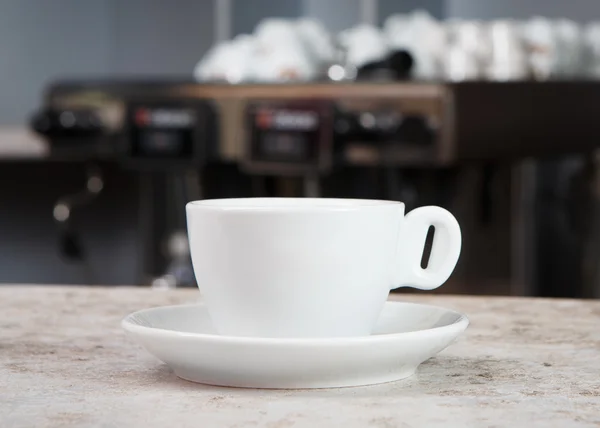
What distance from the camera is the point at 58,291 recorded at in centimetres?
75

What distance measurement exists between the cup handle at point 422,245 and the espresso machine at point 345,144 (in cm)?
138

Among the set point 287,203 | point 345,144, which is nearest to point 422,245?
point 287,203

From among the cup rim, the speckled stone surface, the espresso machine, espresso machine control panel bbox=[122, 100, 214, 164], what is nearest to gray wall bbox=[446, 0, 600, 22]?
the espresso machine

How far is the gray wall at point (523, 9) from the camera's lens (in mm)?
2863

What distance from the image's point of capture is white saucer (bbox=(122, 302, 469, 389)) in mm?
392

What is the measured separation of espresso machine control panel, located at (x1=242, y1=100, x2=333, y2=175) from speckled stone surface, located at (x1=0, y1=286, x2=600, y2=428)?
1.27m

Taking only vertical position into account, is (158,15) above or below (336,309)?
above

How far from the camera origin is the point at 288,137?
1.90 metres

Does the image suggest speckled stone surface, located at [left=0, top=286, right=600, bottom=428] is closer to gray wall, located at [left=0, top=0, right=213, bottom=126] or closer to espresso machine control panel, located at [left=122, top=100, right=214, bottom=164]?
espresso machine control panel, located at [left=122, top=100, right=214, bottom=164]

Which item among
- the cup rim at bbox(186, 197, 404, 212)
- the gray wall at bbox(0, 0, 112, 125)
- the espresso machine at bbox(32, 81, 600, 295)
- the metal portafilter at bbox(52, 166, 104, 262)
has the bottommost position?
the metal portafilter at bbox(52, 166, 104, 262)

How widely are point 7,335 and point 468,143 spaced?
1.37 m

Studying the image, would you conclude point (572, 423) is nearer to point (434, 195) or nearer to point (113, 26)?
point (434, 195)

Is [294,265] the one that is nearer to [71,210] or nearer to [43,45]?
[71,210]

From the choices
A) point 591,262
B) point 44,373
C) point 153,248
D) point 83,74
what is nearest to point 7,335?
point 44,373
